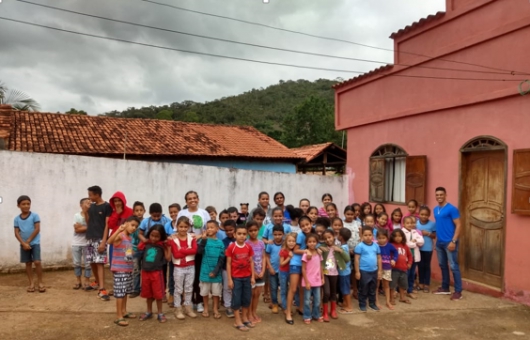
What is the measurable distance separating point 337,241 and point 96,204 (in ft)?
10.6

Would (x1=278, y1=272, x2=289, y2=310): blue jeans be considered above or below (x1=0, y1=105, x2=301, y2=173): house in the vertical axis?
below

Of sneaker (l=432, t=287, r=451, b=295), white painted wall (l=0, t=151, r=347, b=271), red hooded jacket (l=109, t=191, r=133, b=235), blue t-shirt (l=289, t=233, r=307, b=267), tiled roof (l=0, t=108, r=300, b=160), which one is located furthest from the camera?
tiled roof (l=0, t=108, r=300, b=160)

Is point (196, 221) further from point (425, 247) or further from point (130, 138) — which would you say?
point (130, 138)

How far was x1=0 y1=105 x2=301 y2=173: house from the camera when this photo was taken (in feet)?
41.4

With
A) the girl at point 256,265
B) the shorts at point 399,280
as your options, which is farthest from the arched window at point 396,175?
the girl at point 256,265

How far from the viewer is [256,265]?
4.78 m

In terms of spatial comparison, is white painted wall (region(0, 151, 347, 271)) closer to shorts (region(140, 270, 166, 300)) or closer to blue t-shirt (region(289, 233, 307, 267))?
shorts (region(140, 270, 166, 300))

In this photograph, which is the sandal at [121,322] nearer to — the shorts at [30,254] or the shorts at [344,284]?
the shorts at [30,254]

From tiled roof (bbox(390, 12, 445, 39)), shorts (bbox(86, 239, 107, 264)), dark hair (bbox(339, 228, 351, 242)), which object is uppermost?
tiled roof (bbox(390, 12, 445, 39))

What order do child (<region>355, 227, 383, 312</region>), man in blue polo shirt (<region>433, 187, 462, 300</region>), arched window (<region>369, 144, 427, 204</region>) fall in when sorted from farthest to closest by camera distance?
1. arched window (<region>369, 144, 427, 204</region>)
2. man in blue polo shirt (<region>433, 187, 462, 300</region>)
3. child (<region>355, 227, 383, 312</region>)

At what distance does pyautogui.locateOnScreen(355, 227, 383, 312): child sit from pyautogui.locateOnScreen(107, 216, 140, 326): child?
2.75m

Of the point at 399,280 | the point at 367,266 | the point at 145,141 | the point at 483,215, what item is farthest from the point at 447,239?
the point at 145,141

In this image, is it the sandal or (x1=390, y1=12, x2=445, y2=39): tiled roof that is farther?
(x1=390, y1=12, x2=445, y2=39): tiled roof

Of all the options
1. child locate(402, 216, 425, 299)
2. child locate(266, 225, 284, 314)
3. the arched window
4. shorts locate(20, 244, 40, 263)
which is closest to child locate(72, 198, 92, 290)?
shorts locate(20, 244, 40, 263)
